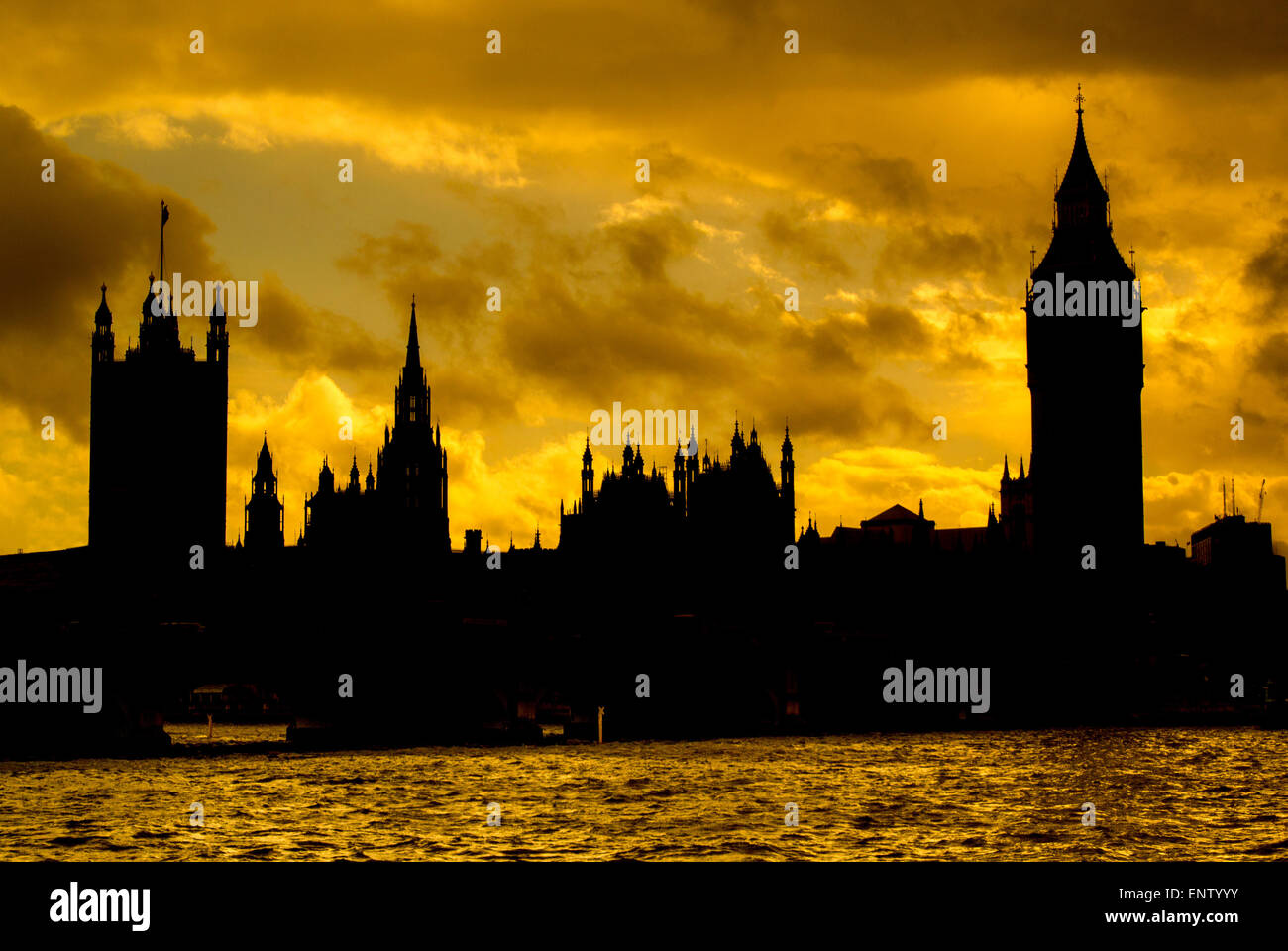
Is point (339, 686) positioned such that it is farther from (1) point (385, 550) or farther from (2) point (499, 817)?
(2) point (499, 817)

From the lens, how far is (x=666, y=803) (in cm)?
6038

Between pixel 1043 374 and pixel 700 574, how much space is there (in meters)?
49.2

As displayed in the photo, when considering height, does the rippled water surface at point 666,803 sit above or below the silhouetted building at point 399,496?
below

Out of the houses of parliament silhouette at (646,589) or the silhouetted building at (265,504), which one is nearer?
the houses of parliament silhouette at (646,589)

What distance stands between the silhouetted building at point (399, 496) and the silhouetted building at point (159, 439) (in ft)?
36.8

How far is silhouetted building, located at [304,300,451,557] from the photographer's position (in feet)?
371

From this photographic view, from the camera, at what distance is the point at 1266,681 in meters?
142

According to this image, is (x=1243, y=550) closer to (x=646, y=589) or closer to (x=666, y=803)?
(x=646, y=589)

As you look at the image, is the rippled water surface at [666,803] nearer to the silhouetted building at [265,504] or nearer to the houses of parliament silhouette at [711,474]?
the houses of parliament silhouette at [711,474]

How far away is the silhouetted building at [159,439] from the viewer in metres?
144

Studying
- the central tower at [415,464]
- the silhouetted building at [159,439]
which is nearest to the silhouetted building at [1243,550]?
the central tower at [415,464]

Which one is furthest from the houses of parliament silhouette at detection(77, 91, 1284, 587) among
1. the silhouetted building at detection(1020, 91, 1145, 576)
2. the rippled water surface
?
the rippled water surface

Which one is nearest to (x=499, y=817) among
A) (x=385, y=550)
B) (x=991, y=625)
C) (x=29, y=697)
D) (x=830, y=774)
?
(x=830, y=774)

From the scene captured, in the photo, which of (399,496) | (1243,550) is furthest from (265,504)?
(1243,550)
